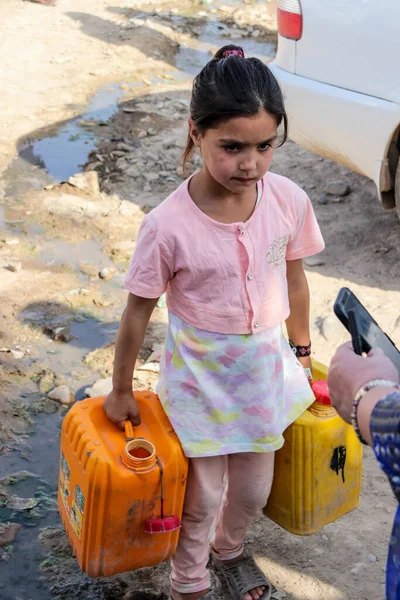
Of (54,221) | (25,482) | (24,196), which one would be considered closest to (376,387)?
(25,482)

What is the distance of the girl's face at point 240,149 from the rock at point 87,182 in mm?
3441

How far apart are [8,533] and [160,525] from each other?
86 centimetres

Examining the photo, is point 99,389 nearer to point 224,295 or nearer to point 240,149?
point 224,295

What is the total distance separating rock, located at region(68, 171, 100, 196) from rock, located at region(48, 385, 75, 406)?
88.0 inches

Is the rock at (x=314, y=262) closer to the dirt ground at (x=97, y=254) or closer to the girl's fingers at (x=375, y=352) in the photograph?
the dirt ground at (x=97, y=254)

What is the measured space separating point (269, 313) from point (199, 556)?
81 cm

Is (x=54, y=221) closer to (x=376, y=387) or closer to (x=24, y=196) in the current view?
(x=24, y=196)

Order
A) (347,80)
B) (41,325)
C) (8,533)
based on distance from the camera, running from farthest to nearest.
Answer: (347,80) < (41,325) < (8,533)

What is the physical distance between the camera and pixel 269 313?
228 centimetres

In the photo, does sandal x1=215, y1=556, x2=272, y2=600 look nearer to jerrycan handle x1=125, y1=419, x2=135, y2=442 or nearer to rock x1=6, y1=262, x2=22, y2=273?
jerrycan handle x1=125, y1=419, x2=135, y2=442

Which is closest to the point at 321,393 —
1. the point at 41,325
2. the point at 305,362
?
the point at 305,362

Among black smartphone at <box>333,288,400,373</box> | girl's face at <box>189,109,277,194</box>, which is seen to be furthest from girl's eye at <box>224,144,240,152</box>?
black smartphone at <box>333,288,400,373</box>

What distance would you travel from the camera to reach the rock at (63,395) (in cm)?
350

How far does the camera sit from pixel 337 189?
214 inches
